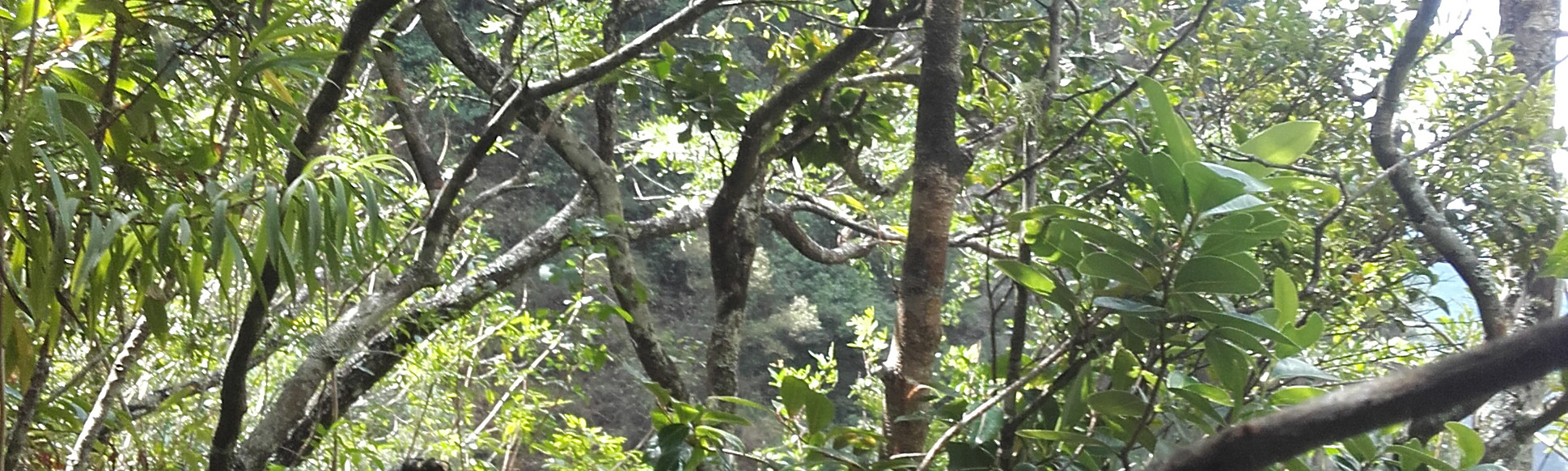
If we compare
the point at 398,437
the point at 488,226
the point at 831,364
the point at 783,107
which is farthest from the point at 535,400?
the point at 488,226

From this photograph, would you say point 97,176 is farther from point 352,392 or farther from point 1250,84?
point 1250,84

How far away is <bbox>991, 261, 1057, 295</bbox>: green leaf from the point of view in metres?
0.68

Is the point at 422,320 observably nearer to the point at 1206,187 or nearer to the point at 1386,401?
the point at 1206,187

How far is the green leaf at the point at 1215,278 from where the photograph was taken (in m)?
0.57

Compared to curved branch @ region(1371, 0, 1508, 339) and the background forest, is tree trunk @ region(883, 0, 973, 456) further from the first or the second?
curved branch @ region(1371, 0, 1508, 339)

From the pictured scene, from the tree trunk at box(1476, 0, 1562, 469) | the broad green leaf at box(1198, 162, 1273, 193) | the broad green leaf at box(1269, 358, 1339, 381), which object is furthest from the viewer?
the tree trunk at box(1476, 0, 1562, 469)

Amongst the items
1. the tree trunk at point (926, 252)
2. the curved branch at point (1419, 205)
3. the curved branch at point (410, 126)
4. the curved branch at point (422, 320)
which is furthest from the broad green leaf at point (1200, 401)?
the curved branch at point (410, 126)

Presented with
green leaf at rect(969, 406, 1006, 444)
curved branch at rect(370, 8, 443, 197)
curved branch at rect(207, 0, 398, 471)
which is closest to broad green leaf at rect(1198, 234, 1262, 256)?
green leaf at rect(969, 406, 1006, 444)

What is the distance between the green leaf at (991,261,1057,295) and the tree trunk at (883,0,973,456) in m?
0.15

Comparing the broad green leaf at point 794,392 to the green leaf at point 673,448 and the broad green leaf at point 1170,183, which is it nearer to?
the green leaf at point 673,448

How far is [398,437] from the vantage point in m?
2.58

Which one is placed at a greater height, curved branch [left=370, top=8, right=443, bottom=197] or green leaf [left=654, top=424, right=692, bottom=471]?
curved branch [left=370, top=8, right=443, bottom=197]

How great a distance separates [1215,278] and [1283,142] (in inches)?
4.2

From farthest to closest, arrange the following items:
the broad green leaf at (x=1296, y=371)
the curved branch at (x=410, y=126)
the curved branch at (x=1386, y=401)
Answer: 1. the curved branch at (x=410, y=126)
2. the broad green leaf at (x=1296, y=371)
3. the curved branch at (x=1386, y=401)
